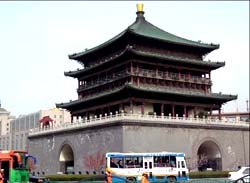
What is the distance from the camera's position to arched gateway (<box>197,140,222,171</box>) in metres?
49.0

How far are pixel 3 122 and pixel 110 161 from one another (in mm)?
75467

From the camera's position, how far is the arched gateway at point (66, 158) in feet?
170

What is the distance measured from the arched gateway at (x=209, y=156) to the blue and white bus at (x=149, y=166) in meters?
14.0

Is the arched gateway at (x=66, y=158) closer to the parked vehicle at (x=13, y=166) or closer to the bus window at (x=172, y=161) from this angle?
the bus window at (x=172, y=161)

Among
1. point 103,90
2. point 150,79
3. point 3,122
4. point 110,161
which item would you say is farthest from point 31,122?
point 110,161

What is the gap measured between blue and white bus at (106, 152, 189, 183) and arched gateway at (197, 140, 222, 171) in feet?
46.0

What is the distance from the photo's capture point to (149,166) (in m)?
34.2

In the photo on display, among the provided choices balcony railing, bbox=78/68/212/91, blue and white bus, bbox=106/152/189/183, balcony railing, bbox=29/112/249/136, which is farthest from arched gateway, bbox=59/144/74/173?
blue and white bus, bbox=106/152/189/183

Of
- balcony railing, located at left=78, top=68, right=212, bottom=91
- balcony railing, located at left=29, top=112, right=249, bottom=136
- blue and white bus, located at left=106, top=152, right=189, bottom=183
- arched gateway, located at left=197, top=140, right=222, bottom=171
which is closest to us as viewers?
blue and white bus, located at left=106, top=152, right=189, bottom=183

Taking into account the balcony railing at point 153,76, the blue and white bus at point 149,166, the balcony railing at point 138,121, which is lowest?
the blue and white bus at point 149,166

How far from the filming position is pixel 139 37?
49438mm

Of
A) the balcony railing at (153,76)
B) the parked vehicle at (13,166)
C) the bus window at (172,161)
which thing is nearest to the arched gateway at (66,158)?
the balcony railing at (153,76)

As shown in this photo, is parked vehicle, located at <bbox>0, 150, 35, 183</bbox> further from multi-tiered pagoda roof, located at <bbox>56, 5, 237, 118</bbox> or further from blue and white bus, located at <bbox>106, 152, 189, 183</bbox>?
multi-tiered pagoda roof, located at <bbox>56, 5, 237, 118</bbox>

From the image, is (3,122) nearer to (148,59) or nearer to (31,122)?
(31,122)
